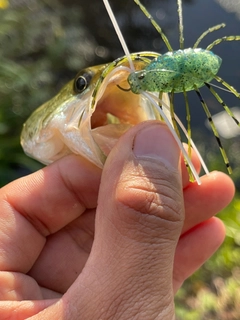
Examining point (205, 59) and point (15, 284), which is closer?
point (205, 59)

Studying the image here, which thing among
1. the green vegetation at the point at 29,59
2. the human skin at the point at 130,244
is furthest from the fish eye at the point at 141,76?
the green vegetation at the point at 29,59

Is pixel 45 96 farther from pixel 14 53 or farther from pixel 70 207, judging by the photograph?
pixel 70 207

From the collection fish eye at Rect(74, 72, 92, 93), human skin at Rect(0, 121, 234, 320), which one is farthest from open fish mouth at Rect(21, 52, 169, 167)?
human skin at Rect(0, 121, 234, 320)

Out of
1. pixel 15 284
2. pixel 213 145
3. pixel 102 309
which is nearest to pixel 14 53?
pixel 213 145

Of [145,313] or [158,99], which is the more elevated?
[158,99]

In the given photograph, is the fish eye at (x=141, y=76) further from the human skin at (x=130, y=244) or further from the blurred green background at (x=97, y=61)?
the blurred green background at (x=97, y=61)

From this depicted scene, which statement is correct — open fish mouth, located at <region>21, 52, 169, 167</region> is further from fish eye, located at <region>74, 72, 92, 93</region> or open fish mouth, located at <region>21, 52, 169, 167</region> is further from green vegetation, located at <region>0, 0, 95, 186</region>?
green vegetation, located at <region>0, 0, 95, 186</region>
